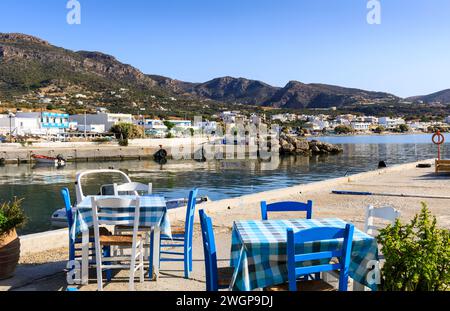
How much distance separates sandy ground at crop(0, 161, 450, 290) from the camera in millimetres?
5512

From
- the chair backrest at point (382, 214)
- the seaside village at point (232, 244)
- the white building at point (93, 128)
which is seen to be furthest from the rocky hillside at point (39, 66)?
the chair backrest at point (382, 214)

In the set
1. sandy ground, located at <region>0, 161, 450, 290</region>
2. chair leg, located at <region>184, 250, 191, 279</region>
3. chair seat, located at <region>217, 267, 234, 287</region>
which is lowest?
sandy ground, located at <region>0, 161, 450, 290</region>

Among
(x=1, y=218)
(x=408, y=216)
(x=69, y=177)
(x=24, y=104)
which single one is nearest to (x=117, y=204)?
(x=1, y=218)

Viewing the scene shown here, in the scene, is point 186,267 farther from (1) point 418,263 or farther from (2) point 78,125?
(2) point 78,125

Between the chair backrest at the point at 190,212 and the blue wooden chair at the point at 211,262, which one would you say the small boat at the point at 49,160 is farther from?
the blue wooden chair at the point at 211,262

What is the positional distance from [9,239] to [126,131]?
3403 inches

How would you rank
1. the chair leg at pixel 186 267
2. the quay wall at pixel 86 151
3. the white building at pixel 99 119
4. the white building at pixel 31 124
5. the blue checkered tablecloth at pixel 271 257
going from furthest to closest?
Result: 1. the white building at pixel 99 119
2. the white building at pixel 31 124
3. the quay wall at pixel 86 151
4. the chair leg at pixel 186 267
5. the blue checkered tablecloth at pixel 271 257

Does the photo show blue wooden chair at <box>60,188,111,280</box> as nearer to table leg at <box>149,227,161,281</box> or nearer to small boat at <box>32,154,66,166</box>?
table leg at <box>149,227,161,281</box>

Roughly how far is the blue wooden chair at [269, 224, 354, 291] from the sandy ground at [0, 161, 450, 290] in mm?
2000

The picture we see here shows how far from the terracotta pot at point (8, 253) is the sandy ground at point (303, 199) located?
15 centimetres

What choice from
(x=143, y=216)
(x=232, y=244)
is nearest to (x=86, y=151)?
(x=143, y=216)

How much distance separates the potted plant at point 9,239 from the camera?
17.5 feet

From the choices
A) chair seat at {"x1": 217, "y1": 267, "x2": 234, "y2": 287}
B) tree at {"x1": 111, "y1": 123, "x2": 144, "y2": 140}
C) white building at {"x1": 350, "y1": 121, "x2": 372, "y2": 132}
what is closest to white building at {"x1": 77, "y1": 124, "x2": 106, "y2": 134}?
tree at {"x1": 111, "y1": 123, "x2": 144, "y2": 140}
